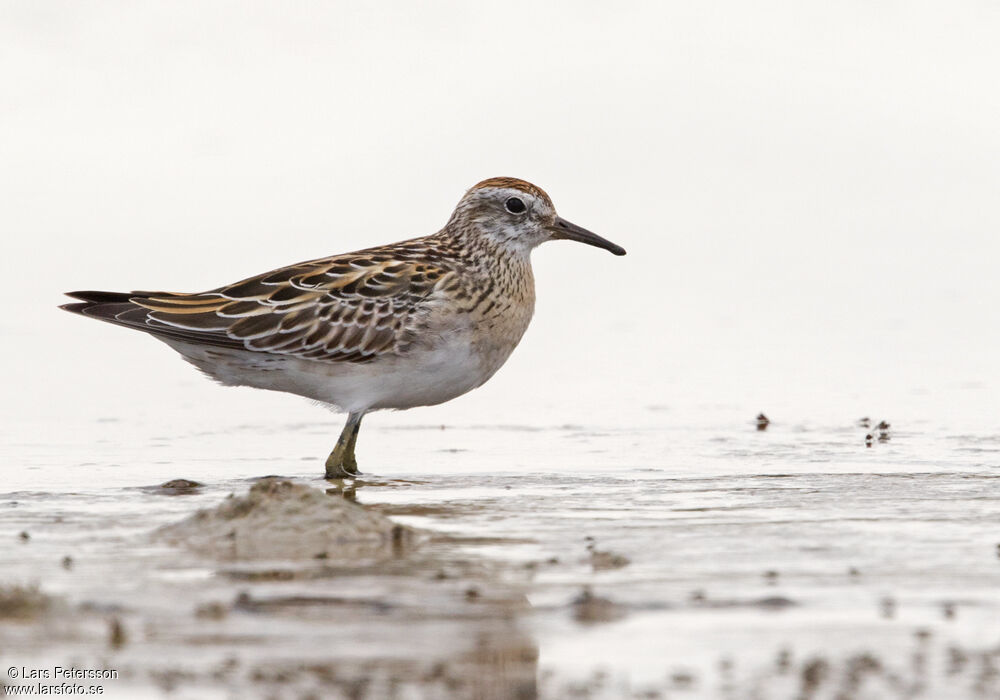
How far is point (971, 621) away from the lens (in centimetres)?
587

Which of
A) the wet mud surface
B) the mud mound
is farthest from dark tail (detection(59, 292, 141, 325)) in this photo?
the mud mound

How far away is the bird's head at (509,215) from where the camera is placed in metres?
11.3

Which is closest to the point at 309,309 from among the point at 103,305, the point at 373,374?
the point at 373,374

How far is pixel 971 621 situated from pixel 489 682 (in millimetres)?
1925

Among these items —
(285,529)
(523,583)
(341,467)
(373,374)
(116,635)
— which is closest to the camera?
(116,635)

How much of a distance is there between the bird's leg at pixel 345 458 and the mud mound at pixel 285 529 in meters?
2.45

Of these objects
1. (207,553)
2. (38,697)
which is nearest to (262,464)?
(207,553)

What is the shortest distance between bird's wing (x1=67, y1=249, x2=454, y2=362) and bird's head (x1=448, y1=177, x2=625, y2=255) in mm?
638

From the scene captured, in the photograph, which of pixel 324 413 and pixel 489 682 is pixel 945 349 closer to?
pixel 324 413

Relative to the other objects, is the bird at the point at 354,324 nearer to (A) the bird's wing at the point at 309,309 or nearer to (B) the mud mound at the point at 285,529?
(A) the bird's wing at the point at 309,309

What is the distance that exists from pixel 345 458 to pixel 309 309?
109 centimetres

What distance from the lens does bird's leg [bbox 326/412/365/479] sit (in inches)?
Answer: 399

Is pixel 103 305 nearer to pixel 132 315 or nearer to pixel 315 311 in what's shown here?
pixel 132 315

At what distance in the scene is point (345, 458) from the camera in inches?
403
